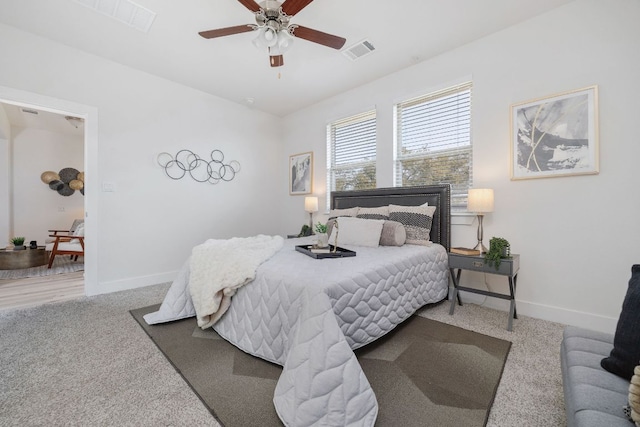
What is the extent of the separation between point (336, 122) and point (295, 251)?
2.66 m

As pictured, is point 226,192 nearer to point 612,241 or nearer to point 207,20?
point 207,20

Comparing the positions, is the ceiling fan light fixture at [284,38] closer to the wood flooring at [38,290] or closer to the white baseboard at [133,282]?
the white baseboard at [133,282]

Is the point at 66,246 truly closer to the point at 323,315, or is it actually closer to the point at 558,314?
the point at 323,315

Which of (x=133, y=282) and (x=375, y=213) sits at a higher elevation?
(x=375, y=213)

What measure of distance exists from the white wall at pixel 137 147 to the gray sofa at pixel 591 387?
422 centimetres

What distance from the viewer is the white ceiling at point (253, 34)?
2.39m

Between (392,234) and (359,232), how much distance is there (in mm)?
340

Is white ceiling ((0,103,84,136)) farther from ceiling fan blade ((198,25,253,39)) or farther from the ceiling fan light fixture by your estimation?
the ceiling fan light fixture

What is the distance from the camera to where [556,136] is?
244cm

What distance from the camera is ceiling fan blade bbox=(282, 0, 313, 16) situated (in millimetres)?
1888

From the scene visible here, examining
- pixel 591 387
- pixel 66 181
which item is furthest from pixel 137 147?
pixel 591 387

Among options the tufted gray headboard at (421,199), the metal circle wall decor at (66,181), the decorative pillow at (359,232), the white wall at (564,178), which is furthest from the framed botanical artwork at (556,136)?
the metal circle wall decor at (66,181)

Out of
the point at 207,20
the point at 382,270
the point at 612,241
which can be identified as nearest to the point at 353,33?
the point at 207,20

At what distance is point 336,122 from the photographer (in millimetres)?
4297
